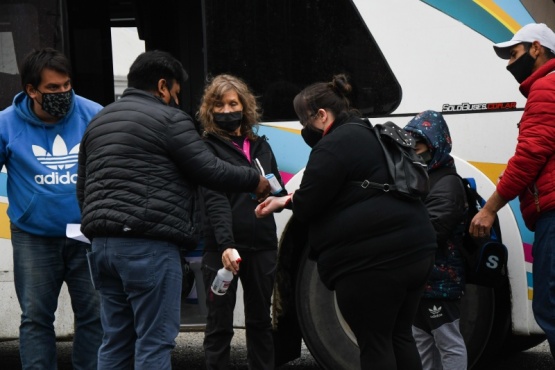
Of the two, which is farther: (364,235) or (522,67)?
(522,67)

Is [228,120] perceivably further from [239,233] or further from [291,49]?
[291,49]

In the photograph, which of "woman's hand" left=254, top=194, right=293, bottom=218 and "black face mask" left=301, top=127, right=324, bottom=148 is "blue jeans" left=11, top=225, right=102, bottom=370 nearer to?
"woman's hand" left=254, top=194, right=293, bottom=218

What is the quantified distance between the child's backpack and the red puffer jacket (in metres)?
0.23

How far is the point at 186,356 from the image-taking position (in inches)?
292

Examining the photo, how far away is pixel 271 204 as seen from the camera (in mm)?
4816

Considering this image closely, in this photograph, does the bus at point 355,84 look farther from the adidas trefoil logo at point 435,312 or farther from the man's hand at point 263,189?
the man's hand at point 263,189

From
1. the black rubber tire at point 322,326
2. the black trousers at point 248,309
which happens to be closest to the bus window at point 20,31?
the black trousers at point 248,309

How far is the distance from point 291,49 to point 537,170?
5.25 feet

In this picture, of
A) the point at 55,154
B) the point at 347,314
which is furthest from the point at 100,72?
the point at 347,314

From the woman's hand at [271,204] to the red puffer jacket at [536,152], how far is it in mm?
1169

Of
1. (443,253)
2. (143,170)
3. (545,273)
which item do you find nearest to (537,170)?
(545,273)

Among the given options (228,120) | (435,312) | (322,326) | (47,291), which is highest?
(228,120)

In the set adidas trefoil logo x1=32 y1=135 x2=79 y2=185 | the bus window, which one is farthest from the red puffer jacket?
the bus window

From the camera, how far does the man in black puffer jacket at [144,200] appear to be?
14.8 feet
